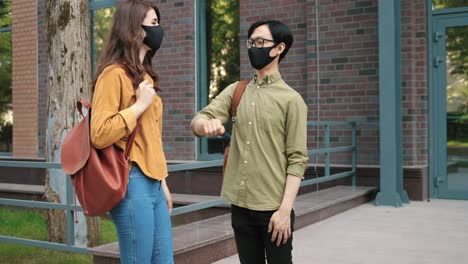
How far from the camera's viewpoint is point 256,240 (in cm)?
264

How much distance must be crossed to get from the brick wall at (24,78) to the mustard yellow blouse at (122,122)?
31.1ft

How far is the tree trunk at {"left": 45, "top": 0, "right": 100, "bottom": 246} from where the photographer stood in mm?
5719

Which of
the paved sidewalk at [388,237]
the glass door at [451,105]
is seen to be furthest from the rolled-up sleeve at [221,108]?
the glass door at [451,105]

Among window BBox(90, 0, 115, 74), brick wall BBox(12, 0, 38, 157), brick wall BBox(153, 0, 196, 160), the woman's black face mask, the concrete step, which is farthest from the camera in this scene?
brick wall BBox(12, 0, 38, 157)

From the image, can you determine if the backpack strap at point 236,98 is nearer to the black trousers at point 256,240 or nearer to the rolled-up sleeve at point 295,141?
the rolled-up sleeve at point 295,141

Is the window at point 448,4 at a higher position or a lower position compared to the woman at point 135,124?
higher

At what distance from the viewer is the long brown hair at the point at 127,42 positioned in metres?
2.52

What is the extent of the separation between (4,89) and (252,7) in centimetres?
585

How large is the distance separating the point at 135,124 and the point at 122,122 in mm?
65

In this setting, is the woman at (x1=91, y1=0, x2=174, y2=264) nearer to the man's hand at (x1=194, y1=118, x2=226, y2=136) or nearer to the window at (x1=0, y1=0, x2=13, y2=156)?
the man's hand at (x1=194, y1=118, x2=226, y2=136)

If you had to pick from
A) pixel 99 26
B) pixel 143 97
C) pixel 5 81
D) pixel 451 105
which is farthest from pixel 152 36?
pixel 5 81

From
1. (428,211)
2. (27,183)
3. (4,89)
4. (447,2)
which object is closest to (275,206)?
(428,211)

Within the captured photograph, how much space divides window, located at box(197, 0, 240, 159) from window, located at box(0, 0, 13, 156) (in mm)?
4567

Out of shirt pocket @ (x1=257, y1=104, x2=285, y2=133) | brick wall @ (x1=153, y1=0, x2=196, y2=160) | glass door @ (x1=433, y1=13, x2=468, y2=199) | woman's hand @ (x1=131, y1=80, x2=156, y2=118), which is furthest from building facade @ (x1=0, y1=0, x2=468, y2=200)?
woman's hand @ (x1=131, y1=80, x2=156, y2=118)
